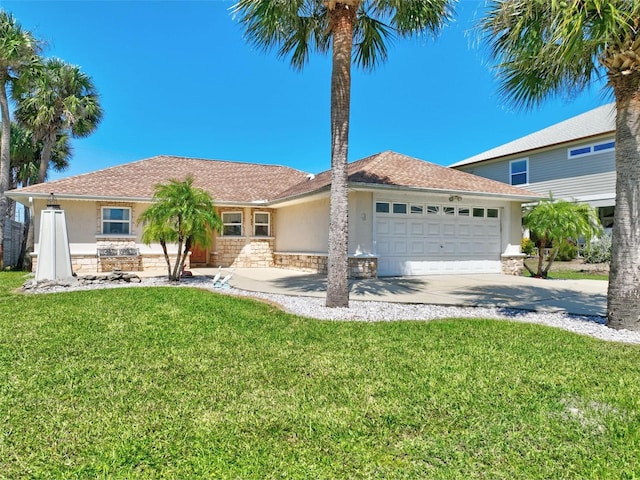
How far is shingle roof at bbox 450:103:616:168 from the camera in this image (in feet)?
65.3

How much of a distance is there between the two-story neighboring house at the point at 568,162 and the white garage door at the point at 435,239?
420 centimetres

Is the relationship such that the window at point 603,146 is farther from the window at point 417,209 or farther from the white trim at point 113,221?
the white trim at point 113,221

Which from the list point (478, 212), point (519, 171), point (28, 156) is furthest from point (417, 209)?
point (28, 156)

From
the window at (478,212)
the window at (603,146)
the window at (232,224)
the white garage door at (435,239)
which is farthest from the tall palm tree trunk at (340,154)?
the window at (603,146)

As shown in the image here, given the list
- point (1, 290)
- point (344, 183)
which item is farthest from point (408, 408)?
point (1, 290)

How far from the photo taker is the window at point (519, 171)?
74.7 feet

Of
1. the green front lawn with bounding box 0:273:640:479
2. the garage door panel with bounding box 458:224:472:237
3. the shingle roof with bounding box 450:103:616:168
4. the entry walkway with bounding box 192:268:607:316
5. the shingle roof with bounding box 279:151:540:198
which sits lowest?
the green front lawn with bounding box 0:273:640:479

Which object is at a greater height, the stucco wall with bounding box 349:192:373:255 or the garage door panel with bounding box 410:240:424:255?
the stucco wall with bounding box 349:192:373:255

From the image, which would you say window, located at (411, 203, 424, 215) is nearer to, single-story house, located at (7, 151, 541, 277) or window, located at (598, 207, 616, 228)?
single-story house, located at (7, 151, 541, 277)

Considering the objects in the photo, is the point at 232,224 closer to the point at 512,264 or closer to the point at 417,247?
the point at 417,247

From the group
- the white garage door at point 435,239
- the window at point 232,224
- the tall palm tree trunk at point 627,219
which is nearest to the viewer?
the tall palm tree trunk at point 627,219

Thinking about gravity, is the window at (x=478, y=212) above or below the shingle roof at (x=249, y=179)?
below

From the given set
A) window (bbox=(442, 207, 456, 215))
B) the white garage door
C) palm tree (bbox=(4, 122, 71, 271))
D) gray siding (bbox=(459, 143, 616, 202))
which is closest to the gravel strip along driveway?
the white garage door

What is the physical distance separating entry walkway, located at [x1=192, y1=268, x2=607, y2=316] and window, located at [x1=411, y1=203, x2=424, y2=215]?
8.07 ft
